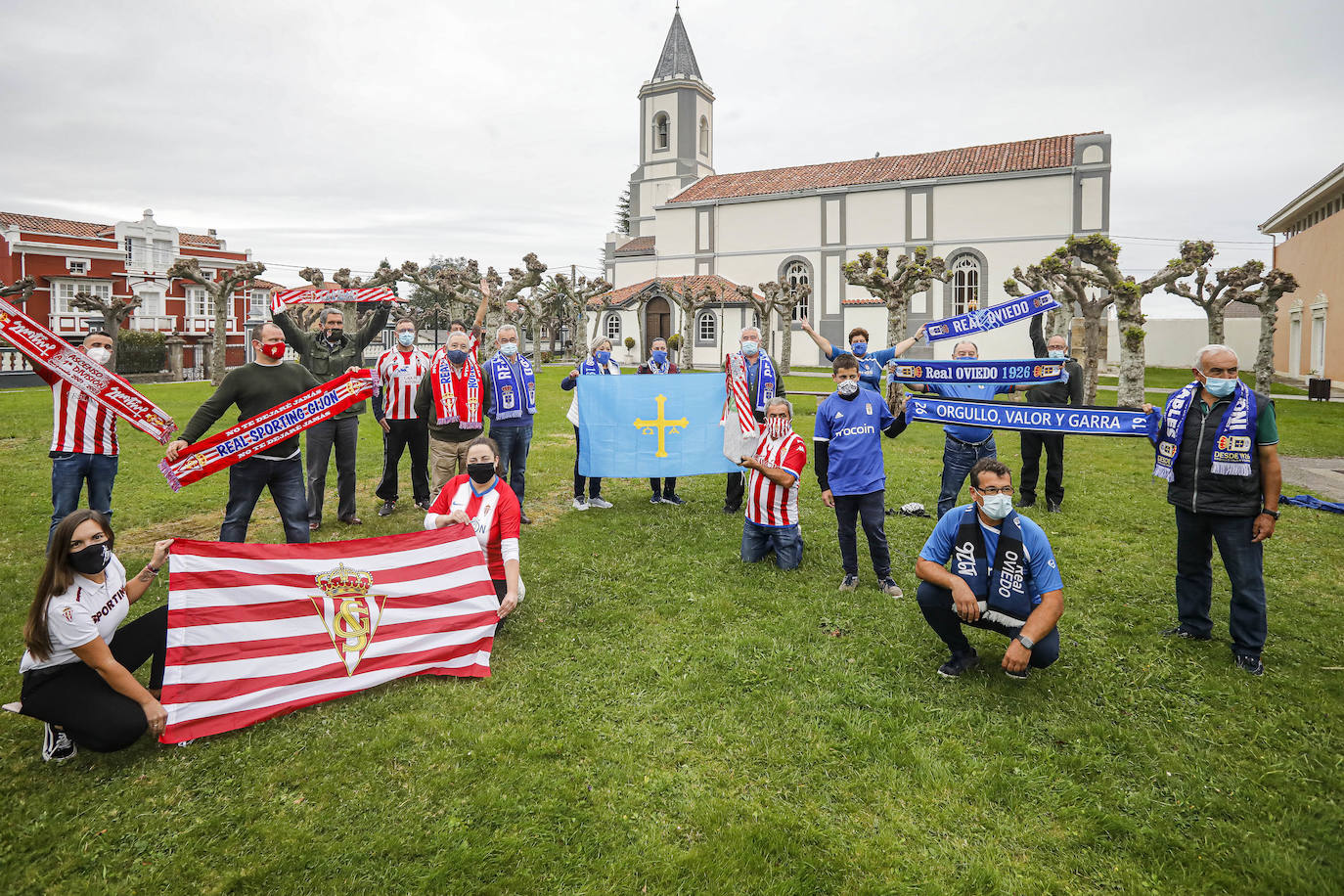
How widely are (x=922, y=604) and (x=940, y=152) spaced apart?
49.3 meters

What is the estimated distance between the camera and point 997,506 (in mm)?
4711

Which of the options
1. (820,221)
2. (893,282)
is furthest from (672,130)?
(893,282)

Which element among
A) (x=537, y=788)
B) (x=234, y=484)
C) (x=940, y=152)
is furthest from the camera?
(x=940, y=152)

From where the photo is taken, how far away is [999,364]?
19.5 feet

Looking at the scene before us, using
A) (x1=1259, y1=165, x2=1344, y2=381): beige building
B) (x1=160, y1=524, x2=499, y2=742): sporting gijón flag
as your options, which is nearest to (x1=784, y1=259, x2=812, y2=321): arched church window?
(x1=1259, y1=165, x2=1344, y2=381): beige building

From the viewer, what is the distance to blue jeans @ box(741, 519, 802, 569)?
7.34 metres

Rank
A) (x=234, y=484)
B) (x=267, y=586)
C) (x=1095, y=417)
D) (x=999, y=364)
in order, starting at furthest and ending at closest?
(x=234, y=484)
(x=999, y=364)
(x=1095, y=417)
(x=267, y=586)

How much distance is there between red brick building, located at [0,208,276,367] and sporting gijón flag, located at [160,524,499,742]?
170ft

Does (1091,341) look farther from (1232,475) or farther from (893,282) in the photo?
(1232,475)

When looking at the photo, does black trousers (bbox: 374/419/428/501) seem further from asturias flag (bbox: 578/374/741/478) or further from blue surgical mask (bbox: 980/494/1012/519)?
blue surgical mask (bbox: 980/494/1012/519)

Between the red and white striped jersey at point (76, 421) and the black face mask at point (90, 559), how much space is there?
3401mm

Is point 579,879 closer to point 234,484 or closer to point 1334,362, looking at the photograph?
point 234,484

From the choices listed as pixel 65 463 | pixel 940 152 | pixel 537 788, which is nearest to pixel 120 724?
pixel 537 788

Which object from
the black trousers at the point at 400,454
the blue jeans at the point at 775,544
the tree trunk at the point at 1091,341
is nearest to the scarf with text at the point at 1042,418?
the blue jeans at the point at 775,544
